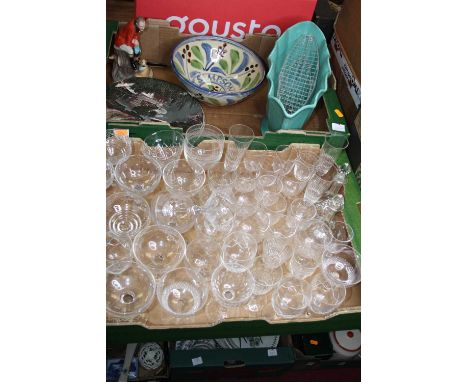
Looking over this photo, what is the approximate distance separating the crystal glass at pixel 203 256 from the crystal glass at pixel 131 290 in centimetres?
14

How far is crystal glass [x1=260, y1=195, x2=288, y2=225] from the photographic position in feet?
4.42

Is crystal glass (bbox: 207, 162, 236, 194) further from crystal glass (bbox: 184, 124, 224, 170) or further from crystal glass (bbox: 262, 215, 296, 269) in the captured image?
crystal glass (bbox: 262, 215, 296, 269)

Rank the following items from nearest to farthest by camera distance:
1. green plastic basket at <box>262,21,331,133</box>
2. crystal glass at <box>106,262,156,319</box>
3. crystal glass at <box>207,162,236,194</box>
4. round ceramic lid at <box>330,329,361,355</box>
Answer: crystal glass at <box>106,262,156,319</box> < crystal glass at <box>207,162,236,194</box> < green plastic basket at <box>262,21,331,133</box> < round ceramic lid at <box>330,329,361,355</box>

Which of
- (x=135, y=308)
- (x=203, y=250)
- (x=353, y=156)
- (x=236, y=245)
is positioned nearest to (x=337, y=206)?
(x=353, y=156)

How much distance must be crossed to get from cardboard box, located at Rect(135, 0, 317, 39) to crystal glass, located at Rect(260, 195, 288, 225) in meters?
0.73

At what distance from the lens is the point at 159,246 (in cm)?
125

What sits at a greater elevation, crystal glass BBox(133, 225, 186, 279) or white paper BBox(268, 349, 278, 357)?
crystal glass BBox(133, 225, 186, 279)

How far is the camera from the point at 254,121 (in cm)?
165

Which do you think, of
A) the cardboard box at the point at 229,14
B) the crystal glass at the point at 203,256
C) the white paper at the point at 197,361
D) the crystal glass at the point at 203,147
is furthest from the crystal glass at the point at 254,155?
the white paper at the point at 197,361

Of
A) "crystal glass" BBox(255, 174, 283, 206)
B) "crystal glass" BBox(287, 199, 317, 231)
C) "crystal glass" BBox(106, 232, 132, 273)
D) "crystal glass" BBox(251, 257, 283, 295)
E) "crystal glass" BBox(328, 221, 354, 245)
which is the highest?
"crystal glass" BBox(255, 174, 283, 206)

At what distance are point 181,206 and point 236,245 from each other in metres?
0.22

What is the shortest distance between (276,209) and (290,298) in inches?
12.1

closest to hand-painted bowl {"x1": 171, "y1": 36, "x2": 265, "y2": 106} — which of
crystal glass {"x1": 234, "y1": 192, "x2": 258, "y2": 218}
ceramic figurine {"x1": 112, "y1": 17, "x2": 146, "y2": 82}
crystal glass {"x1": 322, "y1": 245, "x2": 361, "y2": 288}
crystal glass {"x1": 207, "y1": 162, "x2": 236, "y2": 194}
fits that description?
ceramic figurine {"x1": 112, "y1": 17, "x2": 146, "y2": 82}

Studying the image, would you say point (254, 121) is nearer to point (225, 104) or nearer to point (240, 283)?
point (225, 104)
